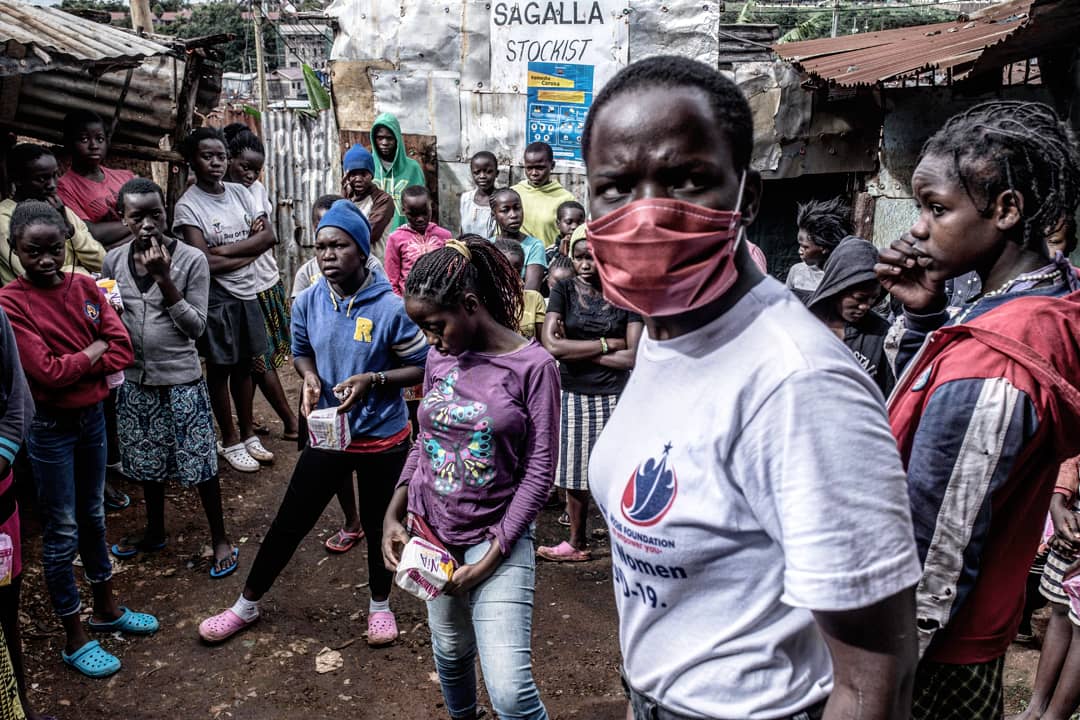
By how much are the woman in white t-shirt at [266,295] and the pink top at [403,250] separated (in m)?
1.00

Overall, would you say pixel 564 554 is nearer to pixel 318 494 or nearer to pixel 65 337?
pixel 318 494

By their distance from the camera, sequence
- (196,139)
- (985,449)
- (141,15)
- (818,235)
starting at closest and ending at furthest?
(985,449)
(818,235)
(196,139)
(141,15)

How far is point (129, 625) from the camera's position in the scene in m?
3.93

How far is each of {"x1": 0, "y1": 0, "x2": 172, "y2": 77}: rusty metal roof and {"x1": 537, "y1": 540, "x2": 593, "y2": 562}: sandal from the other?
145 inches

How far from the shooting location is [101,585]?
3.81 meters

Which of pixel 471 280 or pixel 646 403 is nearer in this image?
pixel 646 403

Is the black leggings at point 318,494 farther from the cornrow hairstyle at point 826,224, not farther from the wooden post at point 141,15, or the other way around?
the wooden post at point 141,15

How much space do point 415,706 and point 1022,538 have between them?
106 inches

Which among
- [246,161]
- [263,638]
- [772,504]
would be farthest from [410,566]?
[246,161]

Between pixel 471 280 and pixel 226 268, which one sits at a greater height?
pixel 471 280

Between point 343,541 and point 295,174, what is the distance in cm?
573

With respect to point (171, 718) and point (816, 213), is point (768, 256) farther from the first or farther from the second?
point (171, 718)

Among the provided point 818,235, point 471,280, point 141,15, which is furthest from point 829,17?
point 471,280

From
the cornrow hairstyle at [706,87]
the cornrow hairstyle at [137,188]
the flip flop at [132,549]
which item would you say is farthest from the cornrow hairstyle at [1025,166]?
the flip flop at [132,549]
